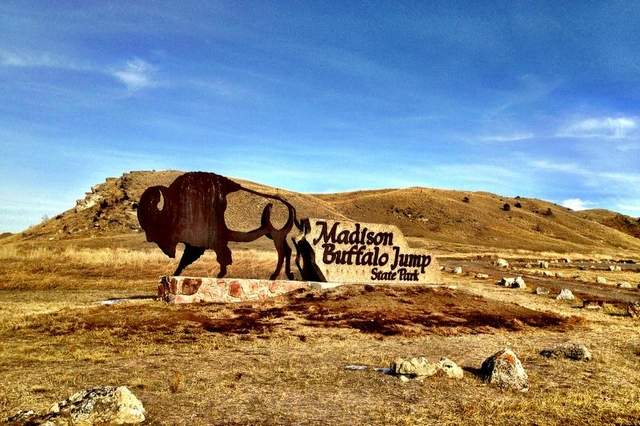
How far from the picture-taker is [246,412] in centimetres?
656

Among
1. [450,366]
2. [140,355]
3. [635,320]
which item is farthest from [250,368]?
[635,320]

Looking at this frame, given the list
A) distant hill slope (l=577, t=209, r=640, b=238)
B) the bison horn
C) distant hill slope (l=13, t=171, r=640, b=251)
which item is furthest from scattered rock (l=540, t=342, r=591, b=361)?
distant hill slope (l=577, t=209, r=640, b=238)

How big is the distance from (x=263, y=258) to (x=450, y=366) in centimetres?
2522

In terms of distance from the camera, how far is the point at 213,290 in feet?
54.2

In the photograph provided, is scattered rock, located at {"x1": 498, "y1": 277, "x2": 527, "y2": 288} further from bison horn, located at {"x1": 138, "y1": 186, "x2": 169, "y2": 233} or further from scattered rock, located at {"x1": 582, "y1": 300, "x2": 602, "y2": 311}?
bison horn, located at {"x1": 138, "y1": 186, "x2": 169, "y2": 233}

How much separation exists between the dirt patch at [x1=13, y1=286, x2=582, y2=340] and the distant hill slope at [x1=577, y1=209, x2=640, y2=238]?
166 m

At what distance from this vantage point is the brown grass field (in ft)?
22.4

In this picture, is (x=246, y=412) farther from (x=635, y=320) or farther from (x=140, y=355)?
(x=635, y=320)

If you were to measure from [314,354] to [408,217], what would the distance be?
304 ft

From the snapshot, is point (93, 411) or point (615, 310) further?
point (615, 310)

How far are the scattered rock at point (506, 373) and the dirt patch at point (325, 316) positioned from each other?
16.0ft

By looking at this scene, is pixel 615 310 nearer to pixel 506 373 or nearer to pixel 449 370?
pixel 506 373

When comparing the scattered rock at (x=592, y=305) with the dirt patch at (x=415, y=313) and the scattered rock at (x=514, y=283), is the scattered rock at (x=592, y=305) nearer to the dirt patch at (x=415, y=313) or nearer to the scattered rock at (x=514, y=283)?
the dirt patch at (x=415, y=313)

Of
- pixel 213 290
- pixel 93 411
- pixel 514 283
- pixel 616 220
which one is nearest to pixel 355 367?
pixel 93 411
